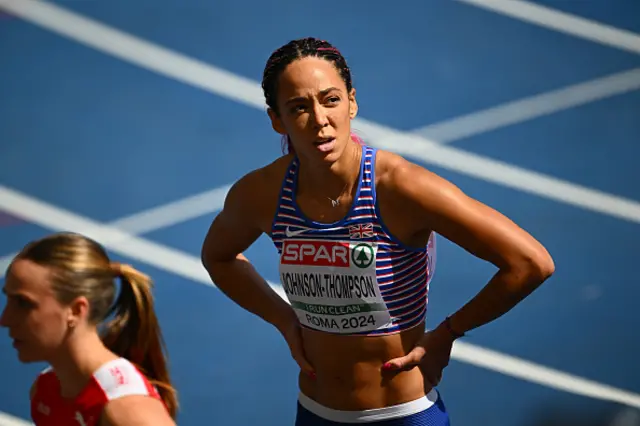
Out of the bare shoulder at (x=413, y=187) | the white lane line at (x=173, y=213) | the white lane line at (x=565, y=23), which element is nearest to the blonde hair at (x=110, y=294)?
the bare shoulder at (x=413, y=187)

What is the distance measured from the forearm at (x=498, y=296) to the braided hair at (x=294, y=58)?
635mm

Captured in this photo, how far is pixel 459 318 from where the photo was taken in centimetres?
262

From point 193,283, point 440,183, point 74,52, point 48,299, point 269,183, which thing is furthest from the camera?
point 74,52

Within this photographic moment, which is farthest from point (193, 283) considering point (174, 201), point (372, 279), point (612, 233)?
point (372, 279)

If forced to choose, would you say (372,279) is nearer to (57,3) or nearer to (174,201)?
(174,201)

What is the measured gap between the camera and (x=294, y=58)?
8.39 ft

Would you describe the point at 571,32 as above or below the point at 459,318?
above

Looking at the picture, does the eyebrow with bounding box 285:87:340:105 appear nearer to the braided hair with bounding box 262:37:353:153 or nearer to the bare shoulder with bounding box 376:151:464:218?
the braided hair with bounding box 262:37:353:153

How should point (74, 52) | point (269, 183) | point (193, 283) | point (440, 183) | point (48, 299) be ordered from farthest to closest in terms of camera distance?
point (74, 52) → point (193, 283) → point (269, 183) → point (440, 183) → point (48, 299)

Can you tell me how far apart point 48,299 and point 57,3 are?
12.0ft

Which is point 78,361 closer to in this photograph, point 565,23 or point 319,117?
point 319,117

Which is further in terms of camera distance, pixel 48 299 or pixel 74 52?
pixel 74 52

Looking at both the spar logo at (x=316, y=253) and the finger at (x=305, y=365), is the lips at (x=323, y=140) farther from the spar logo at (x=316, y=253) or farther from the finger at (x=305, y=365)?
the finger at (x=305, y=365)

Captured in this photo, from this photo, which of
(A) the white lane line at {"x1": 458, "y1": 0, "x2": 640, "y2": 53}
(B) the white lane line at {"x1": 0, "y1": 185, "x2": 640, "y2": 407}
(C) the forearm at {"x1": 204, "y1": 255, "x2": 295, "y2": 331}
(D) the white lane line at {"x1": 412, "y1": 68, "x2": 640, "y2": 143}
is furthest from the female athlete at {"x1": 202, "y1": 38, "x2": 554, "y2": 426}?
(A) the white lane line at {"x1": 458, "y1": 0, "x2": 640, "y2": 53}
